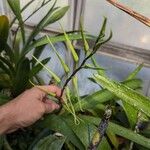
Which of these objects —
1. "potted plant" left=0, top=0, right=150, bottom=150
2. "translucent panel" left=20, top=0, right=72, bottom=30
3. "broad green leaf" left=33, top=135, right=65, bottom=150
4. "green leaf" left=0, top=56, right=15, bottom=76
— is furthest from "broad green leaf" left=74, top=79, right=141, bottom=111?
"translucent panel" left=20, top=0, right=72, bottom=30

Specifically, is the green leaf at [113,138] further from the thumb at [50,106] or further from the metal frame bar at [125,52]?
the metal frame bar at [125,52]

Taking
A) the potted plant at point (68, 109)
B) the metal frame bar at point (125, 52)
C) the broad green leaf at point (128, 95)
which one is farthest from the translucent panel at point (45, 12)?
the broad green leaf at point (128, 95)

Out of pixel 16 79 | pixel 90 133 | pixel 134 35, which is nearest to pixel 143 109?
pixel 90 133

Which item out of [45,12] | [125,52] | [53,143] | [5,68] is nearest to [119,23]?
[125,52]

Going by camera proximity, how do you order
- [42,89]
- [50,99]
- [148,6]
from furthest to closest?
[148,6]
[50,99]
[42,89]

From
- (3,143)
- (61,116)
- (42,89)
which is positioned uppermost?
(42,89)

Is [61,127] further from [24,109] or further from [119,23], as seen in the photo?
[119,23]

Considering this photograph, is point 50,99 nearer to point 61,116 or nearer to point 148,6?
point 61,116
